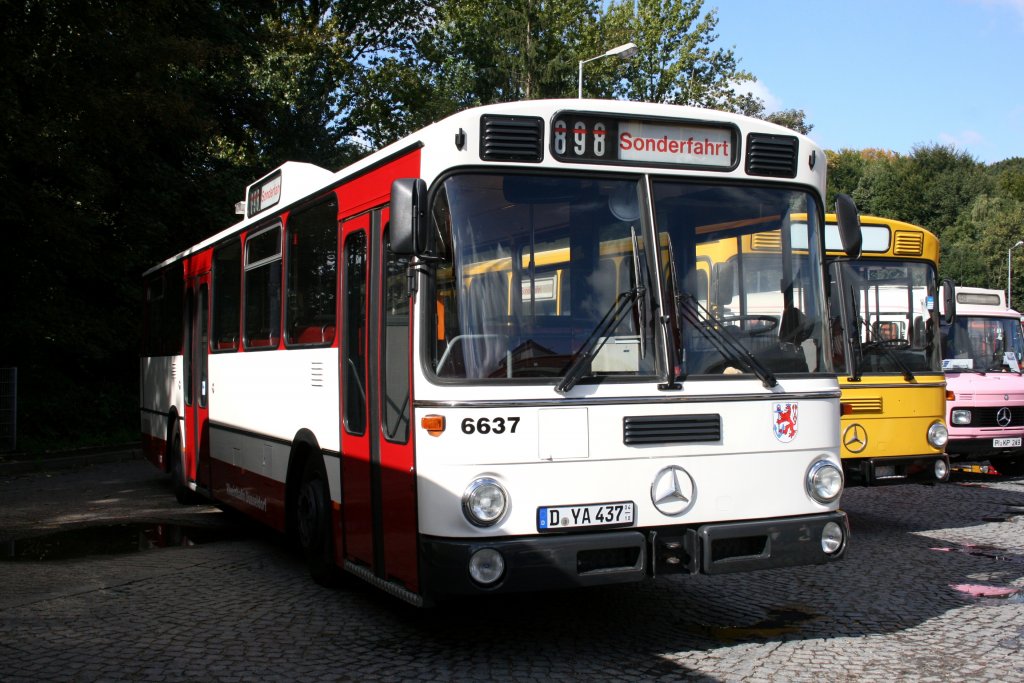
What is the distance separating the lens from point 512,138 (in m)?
6.20

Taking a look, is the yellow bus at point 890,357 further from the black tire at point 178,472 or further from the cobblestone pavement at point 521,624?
the black tire at point 178,472

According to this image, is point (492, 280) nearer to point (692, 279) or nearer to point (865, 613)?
point (692, 279)

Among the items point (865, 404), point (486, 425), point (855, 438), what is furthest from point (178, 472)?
point (486, 425)

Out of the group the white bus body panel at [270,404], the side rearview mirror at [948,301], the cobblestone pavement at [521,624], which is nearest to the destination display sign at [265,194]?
the white bus body panel at [270,404]

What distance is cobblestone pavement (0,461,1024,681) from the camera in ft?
19.9

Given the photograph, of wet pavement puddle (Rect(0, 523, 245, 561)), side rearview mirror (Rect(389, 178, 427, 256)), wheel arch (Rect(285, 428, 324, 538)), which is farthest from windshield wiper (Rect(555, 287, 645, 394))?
wet pavement puddle (Rect(0, 523, 245, 561))

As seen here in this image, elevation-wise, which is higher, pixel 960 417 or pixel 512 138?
pixel 512 138

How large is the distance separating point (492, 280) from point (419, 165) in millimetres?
868

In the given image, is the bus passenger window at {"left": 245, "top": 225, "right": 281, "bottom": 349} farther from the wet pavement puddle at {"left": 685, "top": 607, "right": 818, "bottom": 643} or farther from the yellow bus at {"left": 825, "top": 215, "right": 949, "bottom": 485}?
the yellow bus at {"left": 825, "top": 215, "right": 949, "bottom": 485}

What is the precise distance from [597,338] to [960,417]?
1104 centimetres

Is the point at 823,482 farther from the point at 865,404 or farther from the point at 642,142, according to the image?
the point at 865,404

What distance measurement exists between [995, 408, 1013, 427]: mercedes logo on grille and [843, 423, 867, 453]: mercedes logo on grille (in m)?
5.80

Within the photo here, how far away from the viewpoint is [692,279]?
634 centimetres

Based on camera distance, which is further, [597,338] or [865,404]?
[865,404]
